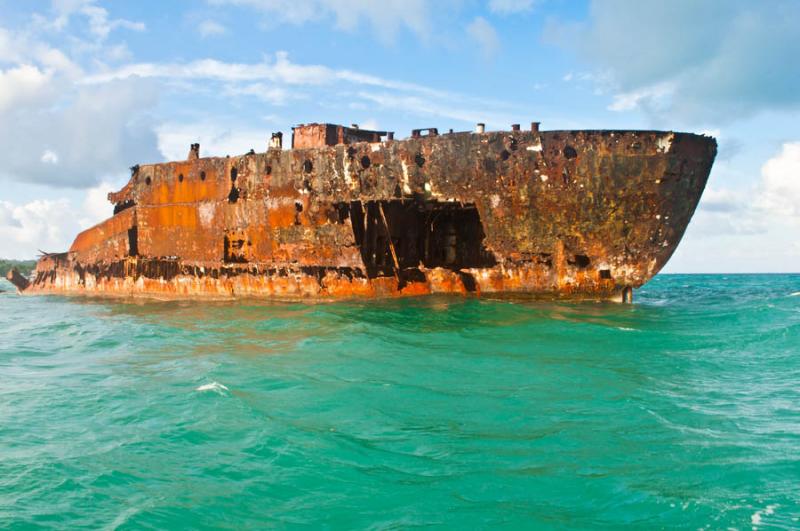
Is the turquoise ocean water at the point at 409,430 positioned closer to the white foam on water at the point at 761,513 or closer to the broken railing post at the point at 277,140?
the white foam on water at the point at 761,513

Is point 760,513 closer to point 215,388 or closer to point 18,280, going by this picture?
point 215,388

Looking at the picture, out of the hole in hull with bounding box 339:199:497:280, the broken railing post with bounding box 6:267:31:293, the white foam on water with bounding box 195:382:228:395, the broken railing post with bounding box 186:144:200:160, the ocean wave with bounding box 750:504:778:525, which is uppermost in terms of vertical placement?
the broken railing post with bounding box 186:144:200:160

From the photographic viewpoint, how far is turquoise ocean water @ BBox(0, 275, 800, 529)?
3.30m

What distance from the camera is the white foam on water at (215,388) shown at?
18.0 ft

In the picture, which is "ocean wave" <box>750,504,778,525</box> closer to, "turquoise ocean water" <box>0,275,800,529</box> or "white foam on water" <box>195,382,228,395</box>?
"turquoise ocean water" <box>0,275,800,529</box>

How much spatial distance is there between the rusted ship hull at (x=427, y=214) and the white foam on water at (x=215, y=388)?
573 centimetres

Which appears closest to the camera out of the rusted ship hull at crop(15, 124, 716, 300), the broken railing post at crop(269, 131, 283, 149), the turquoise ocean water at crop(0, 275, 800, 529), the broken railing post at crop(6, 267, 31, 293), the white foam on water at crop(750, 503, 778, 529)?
the white foam on water at crop(750, 503, 778, 529)

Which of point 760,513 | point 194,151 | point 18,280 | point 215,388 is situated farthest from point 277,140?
point 18,280

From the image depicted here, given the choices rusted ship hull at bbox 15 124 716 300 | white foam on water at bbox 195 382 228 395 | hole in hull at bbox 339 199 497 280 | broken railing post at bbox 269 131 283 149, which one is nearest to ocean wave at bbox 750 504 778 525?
white foam on water at bbox 195 382 228 395

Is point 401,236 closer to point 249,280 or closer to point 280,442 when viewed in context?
point 249,280

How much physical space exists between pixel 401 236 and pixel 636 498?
339 inches

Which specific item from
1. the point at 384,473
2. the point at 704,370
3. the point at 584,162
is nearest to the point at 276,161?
the point at 584,162

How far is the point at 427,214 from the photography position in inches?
473

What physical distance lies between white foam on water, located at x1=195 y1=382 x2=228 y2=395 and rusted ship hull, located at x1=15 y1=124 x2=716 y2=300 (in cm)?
573
